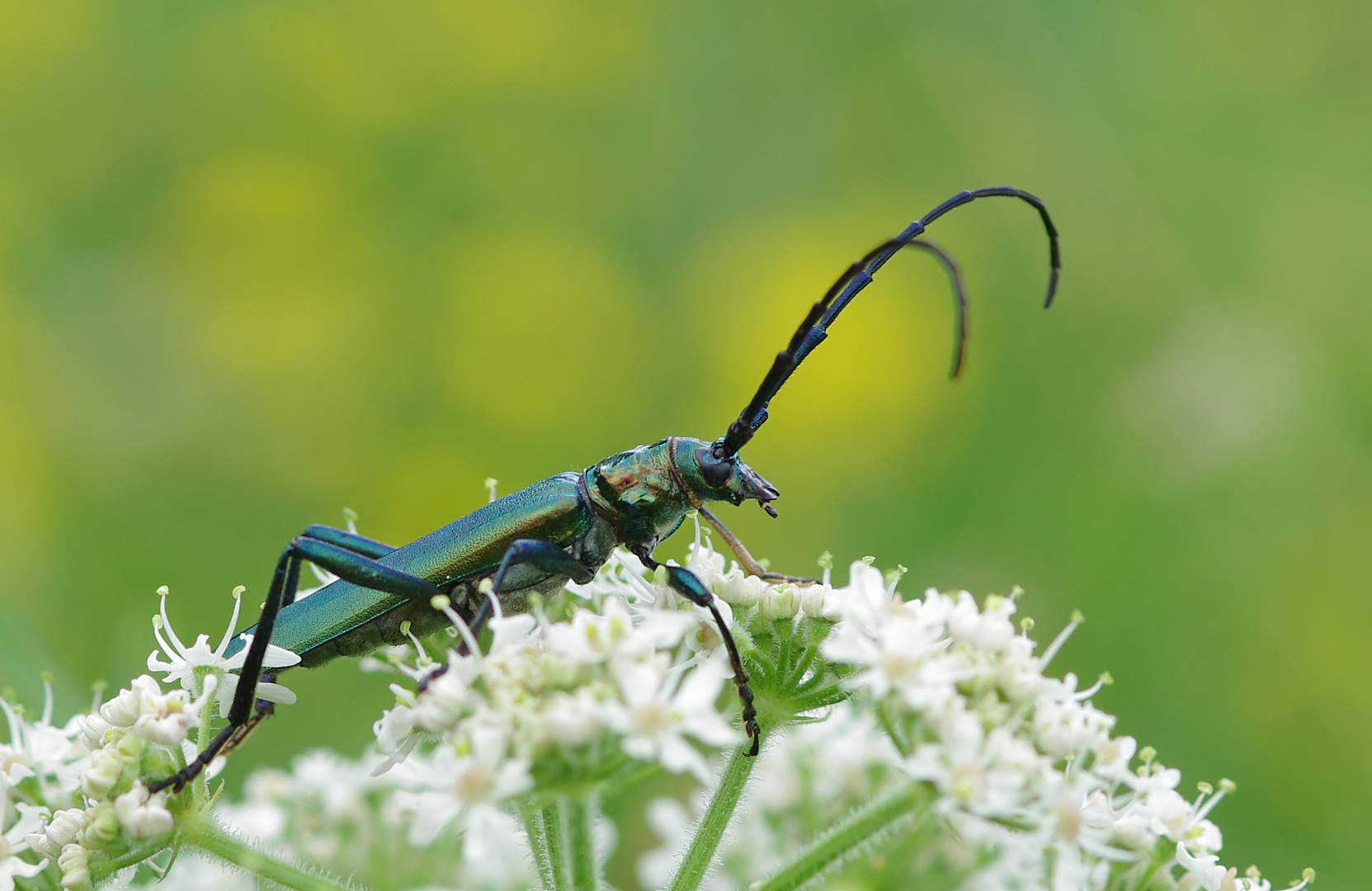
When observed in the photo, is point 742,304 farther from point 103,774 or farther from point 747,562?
point 103,774

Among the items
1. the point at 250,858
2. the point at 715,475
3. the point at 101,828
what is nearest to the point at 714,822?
the point at 715,475

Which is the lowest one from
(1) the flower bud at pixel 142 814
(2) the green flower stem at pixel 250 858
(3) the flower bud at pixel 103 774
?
(2) the green flower stem at pixel 250 858

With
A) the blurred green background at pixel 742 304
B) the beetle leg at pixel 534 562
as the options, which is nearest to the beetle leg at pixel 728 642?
the beetle leg at pixel 534 562

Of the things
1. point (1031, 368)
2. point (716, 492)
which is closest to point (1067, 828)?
point (716, 492)

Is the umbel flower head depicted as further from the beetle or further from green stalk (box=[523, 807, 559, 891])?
the beetle

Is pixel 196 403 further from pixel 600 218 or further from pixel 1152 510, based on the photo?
pixel 1152 510

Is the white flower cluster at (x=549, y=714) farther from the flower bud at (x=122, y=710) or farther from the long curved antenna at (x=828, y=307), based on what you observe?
the long curved antenna at (x=828, y=307)

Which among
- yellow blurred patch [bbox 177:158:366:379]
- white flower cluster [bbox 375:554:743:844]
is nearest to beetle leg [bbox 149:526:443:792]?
white flower cluster [bbox 375:554:743:844]
